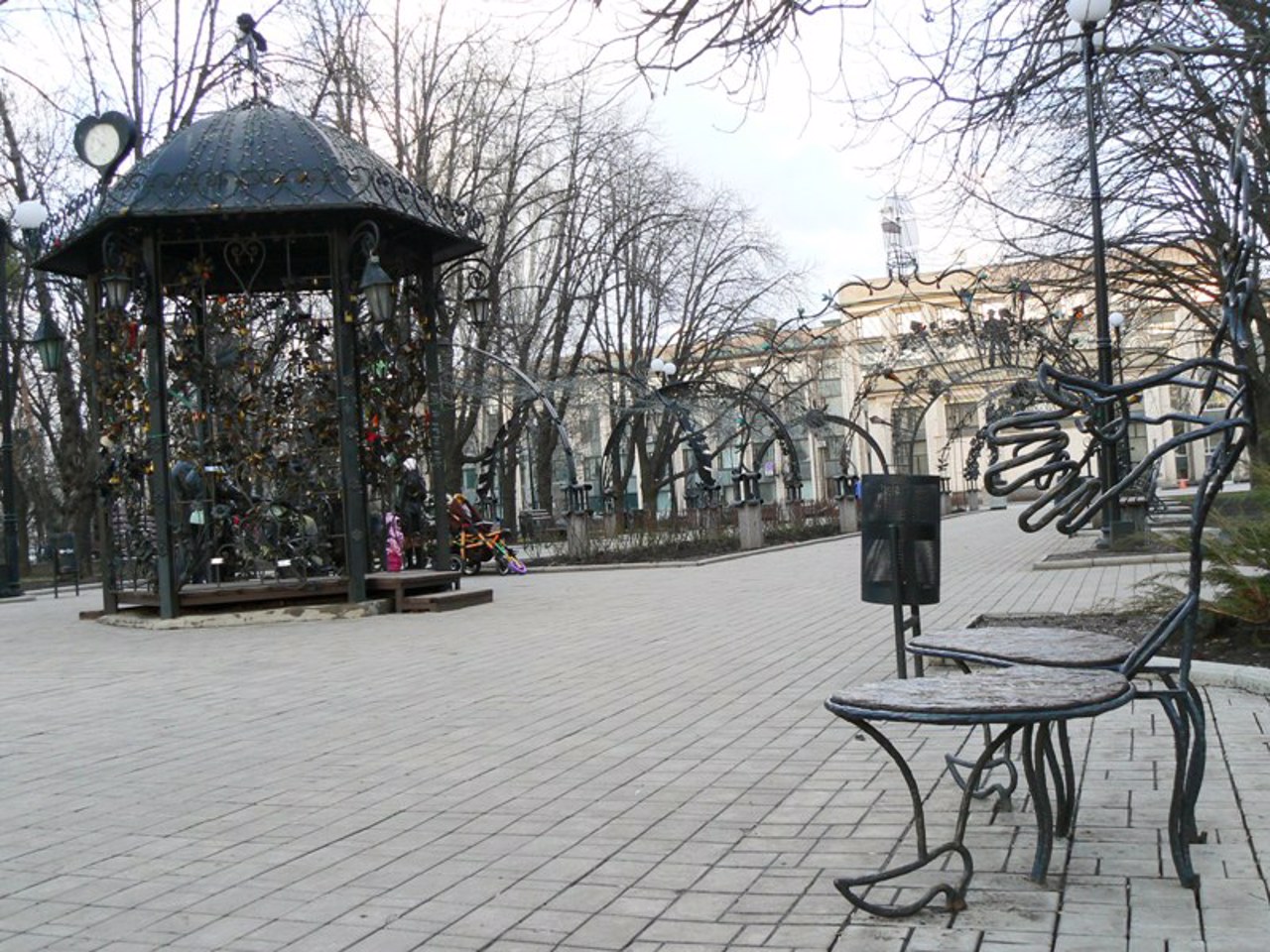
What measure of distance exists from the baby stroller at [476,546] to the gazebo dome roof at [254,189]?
25.9ft

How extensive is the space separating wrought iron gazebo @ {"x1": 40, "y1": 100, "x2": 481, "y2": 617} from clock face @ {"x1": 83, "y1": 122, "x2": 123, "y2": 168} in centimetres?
237

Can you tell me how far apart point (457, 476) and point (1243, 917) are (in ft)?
101

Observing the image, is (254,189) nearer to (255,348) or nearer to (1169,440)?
Result: (255,348)

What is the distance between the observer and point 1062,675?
3.83 metres

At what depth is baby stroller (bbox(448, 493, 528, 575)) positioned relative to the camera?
22.3 metres

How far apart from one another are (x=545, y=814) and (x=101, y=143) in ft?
49.1

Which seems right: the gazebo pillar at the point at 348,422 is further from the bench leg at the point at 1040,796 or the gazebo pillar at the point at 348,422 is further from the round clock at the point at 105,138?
the bench leg at the point at 1040,796

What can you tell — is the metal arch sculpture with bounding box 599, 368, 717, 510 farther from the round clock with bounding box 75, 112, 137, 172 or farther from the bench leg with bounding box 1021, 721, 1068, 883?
the bench leg with bounding box 1021, 721, 1068, 883

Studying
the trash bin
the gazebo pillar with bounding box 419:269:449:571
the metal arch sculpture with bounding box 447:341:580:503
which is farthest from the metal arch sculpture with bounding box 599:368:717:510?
the trash bin

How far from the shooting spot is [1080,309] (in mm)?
24703

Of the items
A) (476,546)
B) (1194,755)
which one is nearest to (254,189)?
(476,546)

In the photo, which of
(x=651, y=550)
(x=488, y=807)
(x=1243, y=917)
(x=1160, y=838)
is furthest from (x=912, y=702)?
(x=651, y=550)

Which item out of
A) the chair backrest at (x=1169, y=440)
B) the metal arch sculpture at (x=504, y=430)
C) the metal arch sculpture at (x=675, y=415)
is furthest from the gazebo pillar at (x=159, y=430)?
the metal arch sculpture at (x=675, y=415)

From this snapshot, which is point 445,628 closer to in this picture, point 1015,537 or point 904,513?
point 904,513
